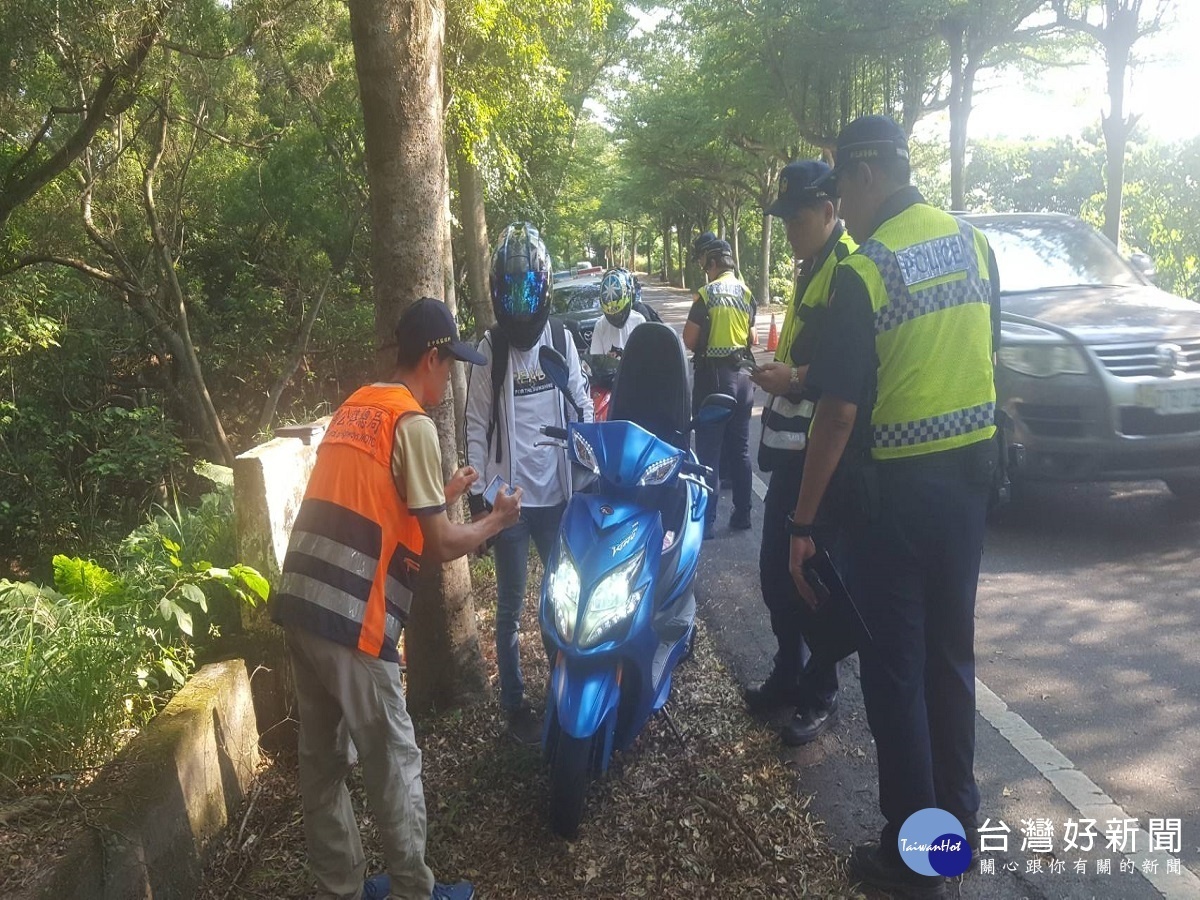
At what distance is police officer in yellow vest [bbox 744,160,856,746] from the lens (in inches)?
145

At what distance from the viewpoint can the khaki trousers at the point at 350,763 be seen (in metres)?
2.56

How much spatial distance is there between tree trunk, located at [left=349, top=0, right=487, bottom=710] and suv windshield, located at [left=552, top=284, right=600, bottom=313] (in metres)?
13.5

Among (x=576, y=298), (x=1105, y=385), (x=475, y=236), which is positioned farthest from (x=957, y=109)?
(x=1105, y=385)

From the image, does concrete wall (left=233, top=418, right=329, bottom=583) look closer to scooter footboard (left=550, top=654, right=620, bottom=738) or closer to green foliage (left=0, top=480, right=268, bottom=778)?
green foliage (left=0, top=480, right=268, bottom=778)

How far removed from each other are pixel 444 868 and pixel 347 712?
894mm

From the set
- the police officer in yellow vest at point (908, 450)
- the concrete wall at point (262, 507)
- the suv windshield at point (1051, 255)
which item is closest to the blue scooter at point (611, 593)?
the police officer in yellow vest at point (908, 450)

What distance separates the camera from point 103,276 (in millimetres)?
11570

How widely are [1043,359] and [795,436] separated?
3.12 m

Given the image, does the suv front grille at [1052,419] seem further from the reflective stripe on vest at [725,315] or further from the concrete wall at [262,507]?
the concrete wall at [262,507]

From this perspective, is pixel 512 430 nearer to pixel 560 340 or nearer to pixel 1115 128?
pixel 560 340

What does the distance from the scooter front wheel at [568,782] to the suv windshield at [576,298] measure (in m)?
14.6

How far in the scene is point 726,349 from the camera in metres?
6.64

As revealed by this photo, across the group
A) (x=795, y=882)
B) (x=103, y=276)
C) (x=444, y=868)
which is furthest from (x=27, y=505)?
(x=795, y=882)

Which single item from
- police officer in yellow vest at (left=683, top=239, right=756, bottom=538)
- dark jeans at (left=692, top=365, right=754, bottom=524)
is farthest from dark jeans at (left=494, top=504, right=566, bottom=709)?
dark jeans at (left=692, top=365, right=754, bottom=524)
